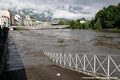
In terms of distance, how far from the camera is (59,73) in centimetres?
2261

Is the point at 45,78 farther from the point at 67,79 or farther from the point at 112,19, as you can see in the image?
the point at 112,19

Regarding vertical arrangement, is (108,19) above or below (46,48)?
above

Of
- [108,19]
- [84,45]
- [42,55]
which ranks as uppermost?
[108,19]

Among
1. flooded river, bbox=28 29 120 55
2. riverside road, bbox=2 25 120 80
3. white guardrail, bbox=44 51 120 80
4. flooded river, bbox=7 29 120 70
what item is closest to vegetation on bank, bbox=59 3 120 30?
flooded river, bbox=28 29 120 55

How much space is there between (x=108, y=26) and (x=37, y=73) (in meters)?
150

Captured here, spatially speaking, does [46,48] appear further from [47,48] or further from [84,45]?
[84,45]

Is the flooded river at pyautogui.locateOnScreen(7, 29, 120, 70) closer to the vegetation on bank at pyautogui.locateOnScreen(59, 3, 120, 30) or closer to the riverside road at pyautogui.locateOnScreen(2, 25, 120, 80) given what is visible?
the riverside road at pyautogui.locateOnScreen(2, 25, 120, 80)

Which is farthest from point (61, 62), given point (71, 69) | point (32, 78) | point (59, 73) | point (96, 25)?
point (96, 25)

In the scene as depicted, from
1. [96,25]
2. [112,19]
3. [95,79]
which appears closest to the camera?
[95,79]

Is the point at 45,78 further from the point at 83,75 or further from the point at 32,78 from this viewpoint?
the point at 83,75

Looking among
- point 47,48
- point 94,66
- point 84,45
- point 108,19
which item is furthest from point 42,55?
point 108,19

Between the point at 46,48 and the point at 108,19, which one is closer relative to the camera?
the point at 46,48

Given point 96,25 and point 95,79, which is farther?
point 96,25

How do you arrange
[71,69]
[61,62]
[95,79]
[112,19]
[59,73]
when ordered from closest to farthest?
[95,79], [59,73], [71,69], [61,62], [112,19]
